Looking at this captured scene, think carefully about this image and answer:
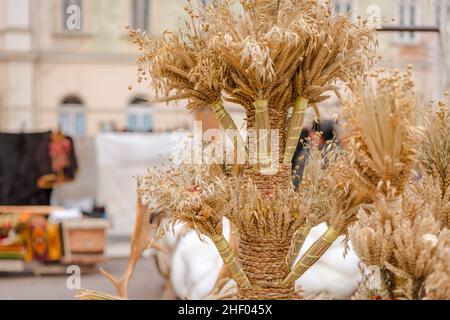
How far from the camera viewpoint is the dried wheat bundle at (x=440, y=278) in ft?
3.68

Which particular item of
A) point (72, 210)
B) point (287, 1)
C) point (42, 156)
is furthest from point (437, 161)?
point (42, 156)

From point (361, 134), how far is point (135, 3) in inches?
533

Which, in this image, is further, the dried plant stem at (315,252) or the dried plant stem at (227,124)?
the dried plant stem at (227,124)

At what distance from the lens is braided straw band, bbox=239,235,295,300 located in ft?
4.75

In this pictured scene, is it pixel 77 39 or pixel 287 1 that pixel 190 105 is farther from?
pixel 77 39

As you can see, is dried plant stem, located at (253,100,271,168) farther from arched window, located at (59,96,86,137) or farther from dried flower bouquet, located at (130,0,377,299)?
arched window, located at (59,96,86,137)

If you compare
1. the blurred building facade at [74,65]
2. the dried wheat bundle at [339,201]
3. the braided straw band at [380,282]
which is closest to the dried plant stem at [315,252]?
the dried wheat bundle at [339,201]

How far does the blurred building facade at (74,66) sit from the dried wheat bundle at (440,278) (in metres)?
12.5

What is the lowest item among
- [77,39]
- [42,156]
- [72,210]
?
[72,210]

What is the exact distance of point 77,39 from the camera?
47.0 feet

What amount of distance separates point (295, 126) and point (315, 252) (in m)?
0.28

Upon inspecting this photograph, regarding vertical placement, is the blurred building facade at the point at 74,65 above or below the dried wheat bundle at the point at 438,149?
above

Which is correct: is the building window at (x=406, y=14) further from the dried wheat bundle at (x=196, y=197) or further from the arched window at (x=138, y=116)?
the dried wheat bundle at (x=196, y=197)

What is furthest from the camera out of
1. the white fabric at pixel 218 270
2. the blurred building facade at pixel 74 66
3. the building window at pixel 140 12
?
the building window at pixel 140 12
